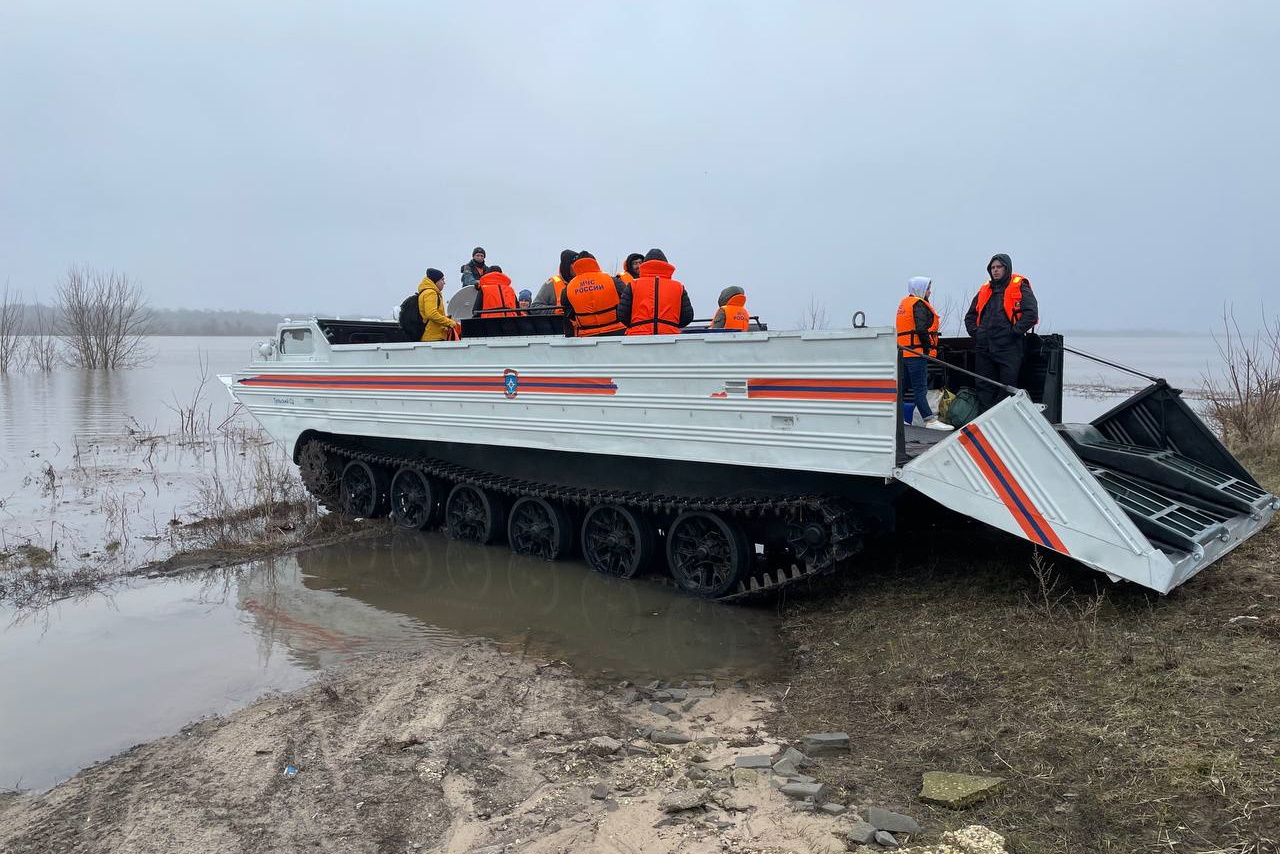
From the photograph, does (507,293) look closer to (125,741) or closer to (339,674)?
(339,674)

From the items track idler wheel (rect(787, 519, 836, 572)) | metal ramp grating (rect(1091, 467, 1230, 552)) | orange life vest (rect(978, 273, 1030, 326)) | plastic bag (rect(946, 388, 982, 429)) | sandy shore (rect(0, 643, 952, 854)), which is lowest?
sandy shore (rect(0, 643, 952, 854))

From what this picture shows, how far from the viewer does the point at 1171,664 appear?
4727mm

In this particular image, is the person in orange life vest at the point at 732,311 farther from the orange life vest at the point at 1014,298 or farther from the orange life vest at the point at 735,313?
the orange life vest at the point at 1014,298

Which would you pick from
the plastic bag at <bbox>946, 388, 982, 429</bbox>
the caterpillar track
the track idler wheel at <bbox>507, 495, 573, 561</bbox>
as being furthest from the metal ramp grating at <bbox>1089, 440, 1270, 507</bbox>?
the track idler wheel at <bbox>507, 495, 573, 561</bbox>

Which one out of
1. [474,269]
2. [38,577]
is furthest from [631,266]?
[38,577]

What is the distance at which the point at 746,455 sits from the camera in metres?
6.96

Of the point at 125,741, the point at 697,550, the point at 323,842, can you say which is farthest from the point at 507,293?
the point at 323,842

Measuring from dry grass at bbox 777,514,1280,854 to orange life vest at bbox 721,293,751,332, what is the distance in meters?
2.98

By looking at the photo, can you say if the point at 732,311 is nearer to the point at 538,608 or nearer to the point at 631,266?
the point at 631,266

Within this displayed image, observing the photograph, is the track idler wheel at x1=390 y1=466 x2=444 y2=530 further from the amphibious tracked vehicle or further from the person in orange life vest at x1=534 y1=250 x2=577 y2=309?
the person in orange life vest at x1=534 y1=250 x2=577 y2=309

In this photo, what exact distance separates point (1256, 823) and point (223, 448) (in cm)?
1889

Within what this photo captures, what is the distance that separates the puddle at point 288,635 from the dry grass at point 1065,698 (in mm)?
940

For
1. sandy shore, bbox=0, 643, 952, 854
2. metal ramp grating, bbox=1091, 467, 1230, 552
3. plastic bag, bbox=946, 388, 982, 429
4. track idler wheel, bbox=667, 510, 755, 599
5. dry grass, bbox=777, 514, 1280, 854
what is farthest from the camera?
track idler wheel, bbox=667, 510, 755, 599

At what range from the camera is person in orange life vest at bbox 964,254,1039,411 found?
7250mm
